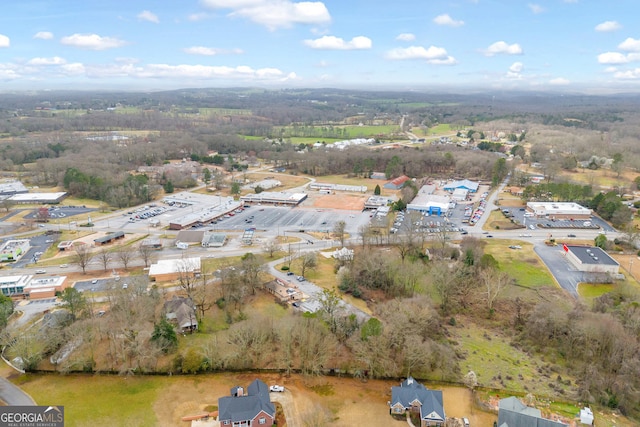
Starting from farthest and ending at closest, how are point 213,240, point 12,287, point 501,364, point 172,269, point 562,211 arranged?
point 562,211
point 213,240
point 172,269
point 12,287
point 501,364

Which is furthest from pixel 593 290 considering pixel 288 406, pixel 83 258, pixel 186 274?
pixel 83 258

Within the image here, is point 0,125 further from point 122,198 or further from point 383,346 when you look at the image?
point 383,346

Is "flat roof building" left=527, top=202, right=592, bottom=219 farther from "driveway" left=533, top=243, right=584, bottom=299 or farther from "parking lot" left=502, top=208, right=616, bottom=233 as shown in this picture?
"driveway" left=533, top=243, right=584, bottom=299

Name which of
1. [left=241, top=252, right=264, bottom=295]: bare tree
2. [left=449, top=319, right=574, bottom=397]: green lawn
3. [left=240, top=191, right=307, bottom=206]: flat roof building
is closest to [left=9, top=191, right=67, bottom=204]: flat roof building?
[left=240, top=191, right=307, bottom=206]: flat roof building

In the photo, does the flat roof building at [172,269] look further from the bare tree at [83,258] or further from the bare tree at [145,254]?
the bare tree at [83,258]

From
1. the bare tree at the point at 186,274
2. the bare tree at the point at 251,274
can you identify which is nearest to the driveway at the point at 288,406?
the bare tree at the point at 251,274

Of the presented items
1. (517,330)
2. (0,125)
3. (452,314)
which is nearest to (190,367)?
(452,314)

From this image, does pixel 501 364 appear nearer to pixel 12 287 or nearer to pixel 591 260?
pixel 591 260
